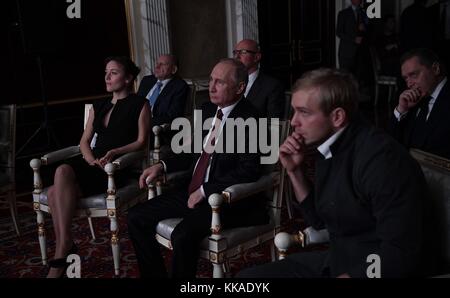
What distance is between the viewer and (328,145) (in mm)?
1760

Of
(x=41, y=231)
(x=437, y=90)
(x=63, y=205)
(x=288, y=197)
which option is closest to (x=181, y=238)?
(x=63, y=205)

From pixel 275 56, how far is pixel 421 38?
7.62ft

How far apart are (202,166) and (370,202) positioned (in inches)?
49.7

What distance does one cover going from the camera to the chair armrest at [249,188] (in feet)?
7.86

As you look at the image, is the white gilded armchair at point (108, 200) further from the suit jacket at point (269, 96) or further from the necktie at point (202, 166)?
the suit jacket at point (269, 96)

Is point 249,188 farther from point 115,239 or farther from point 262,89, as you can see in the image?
point 262,89

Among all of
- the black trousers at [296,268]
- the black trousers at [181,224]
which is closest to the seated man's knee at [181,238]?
the black trousers at [181,224]

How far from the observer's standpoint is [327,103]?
1.72m

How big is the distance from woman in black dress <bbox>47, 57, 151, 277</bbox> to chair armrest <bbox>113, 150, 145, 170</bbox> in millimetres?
47

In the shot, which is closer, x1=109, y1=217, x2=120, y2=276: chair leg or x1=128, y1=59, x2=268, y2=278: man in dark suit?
x1=128, y1=59, x2=268, y2=278: man in dark suit

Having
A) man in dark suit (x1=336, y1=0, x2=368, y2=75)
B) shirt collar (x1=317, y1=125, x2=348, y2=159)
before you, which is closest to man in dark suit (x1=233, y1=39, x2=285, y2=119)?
shirt collar (x1=317, y1=125, x2=348, y2=159)

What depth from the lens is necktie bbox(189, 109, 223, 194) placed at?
2736 mm

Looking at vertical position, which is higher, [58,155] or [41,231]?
[58,155]

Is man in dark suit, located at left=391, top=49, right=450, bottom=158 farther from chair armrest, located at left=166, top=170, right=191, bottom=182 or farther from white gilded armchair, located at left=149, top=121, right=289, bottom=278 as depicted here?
chair armrest, located at left=166, top=170, right=191, bottom=182
